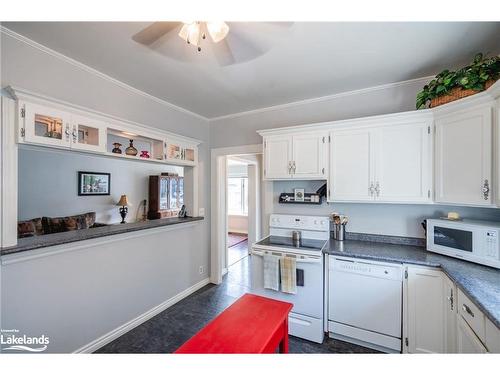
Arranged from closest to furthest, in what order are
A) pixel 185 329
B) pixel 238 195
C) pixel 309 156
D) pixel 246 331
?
pixel 246 331, pixel 185 329, pixel 309 156, pixel 238 195


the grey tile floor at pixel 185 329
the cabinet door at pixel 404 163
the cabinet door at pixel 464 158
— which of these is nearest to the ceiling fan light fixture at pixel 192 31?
the cabinet door at pixel 404 163

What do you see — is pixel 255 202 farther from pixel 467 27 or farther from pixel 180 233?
pixel 467 27

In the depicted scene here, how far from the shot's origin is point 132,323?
2.38 m

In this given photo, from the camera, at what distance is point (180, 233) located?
121 inches

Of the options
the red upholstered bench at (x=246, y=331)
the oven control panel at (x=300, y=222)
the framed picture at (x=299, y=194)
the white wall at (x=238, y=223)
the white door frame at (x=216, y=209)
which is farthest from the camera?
the white wall at (x=238, y=223)

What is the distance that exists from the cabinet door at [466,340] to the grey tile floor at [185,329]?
775 millimetres

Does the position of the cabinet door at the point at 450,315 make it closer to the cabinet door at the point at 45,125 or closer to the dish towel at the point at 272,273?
the dish towel at the point at 272,273

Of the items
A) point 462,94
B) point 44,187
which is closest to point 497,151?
point 462,94

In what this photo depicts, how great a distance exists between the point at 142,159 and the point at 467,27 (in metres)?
3.09

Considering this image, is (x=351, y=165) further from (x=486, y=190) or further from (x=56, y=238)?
(x=56, y=238)

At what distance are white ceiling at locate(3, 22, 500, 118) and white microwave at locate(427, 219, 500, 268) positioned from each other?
147 cm

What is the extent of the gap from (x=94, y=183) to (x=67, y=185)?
46cm

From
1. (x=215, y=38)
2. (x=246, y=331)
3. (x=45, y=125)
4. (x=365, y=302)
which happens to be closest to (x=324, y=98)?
(x=215, y=38)

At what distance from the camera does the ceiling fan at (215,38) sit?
125cm
